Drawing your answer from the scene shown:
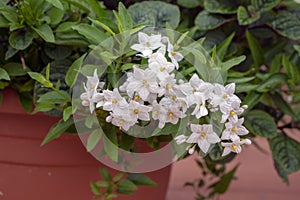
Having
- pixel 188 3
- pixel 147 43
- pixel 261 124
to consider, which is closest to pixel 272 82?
pixel 261 124

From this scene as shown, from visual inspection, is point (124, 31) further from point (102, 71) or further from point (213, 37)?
point (213, 37)

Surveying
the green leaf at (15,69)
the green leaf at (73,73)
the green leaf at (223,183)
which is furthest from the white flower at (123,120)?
the green leaf at (223,183)

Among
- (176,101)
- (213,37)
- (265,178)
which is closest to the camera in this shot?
(176,101)

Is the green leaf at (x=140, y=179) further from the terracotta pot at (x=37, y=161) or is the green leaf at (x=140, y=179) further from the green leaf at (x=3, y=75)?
the green leaf at (x=3, y=75)

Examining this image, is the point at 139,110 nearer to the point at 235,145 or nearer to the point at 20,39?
the point at 235,145

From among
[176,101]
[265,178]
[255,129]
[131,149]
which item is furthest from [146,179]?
[265,178]

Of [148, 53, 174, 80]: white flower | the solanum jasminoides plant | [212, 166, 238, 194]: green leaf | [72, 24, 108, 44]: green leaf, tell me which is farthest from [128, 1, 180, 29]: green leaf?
[212, 166, 238, 194]: green leaf

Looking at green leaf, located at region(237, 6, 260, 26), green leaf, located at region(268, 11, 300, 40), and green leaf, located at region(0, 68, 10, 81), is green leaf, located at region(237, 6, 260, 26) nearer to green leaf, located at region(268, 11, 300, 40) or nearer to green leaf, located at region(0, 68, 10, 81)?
green leaf, located at region(268, 11, 300, 40)
